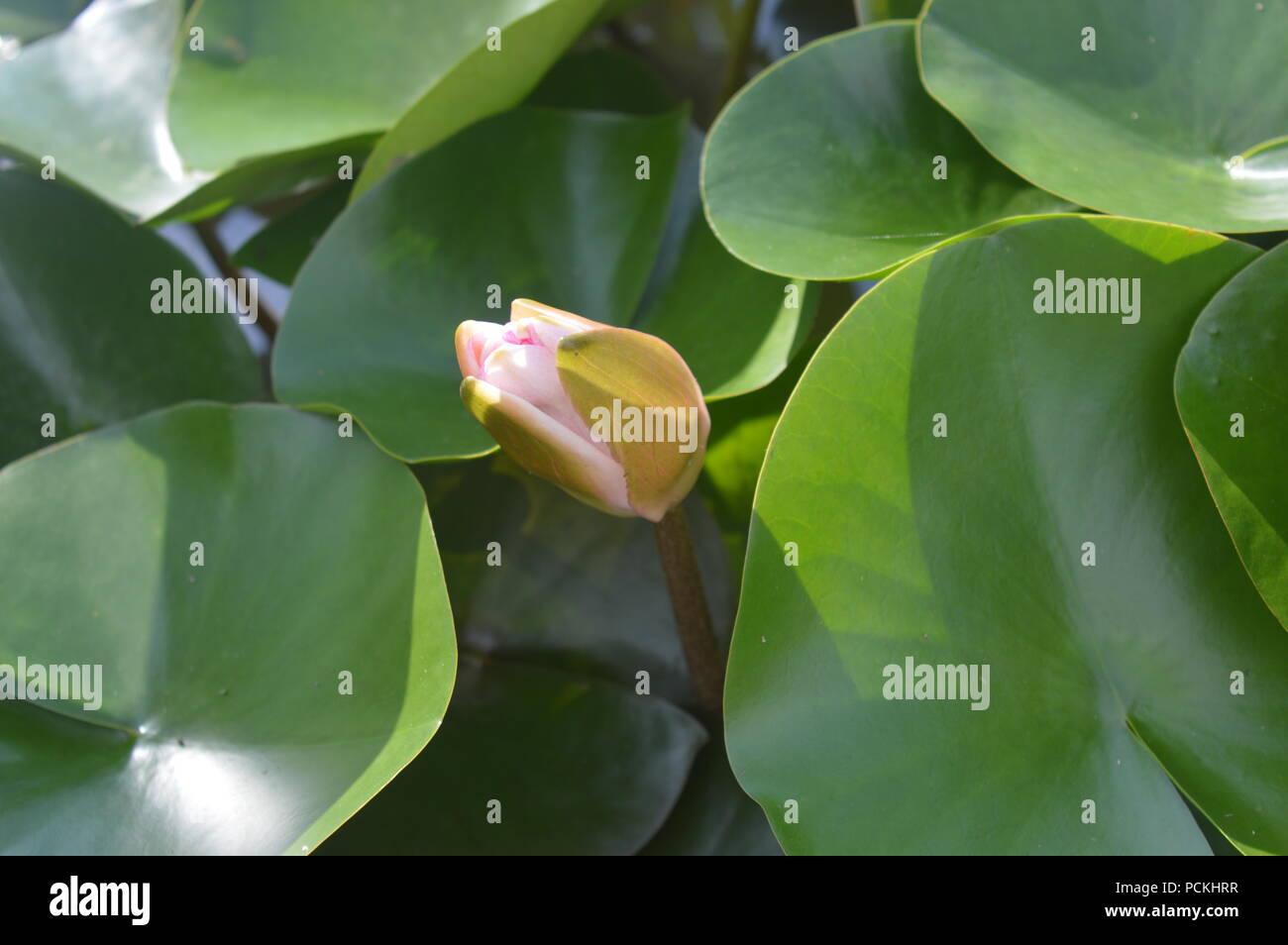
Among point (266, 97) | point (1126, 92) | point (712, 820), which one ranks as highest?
point (266, 97)

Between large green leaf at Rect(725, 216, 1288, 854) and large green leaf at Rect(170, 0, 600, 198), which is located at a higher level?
large green leaf at Rect(170, 0, 600, 198)

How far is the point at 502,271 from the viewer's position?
94 cm

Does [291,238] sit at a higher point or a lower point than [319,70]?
lower

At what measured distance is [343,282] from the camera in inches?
35.1

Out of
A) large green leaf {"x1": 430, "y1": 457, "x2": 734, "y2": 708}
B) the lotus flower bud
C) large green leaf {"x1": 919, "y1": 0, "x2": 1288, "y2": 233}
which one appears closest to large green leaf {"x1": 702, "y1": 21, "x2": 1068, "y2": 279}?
large green leaf {"x1": 919, "y1": 0, "x2": 1288, "y2": 233}

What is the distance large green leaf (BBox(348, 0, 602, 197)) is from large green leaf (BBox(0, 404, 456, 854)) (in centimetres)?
29

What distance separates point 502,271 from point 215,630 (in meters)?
0.41

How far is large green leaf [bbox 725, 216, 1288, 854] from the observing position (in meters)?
0.61

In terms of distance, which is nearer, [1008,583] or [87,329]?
[1008,583]

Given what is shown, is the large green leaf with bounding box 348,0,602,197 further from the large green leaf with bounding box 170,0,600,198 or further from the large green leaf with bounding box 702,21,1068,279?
the large green leaf with bounding box 702,21,1068,279

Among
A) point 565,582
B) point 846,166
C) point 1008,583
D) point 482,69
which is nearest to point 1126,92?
point 846,166

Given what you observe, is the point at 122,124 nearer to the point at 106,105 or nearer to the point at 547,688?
the point at 106,105
